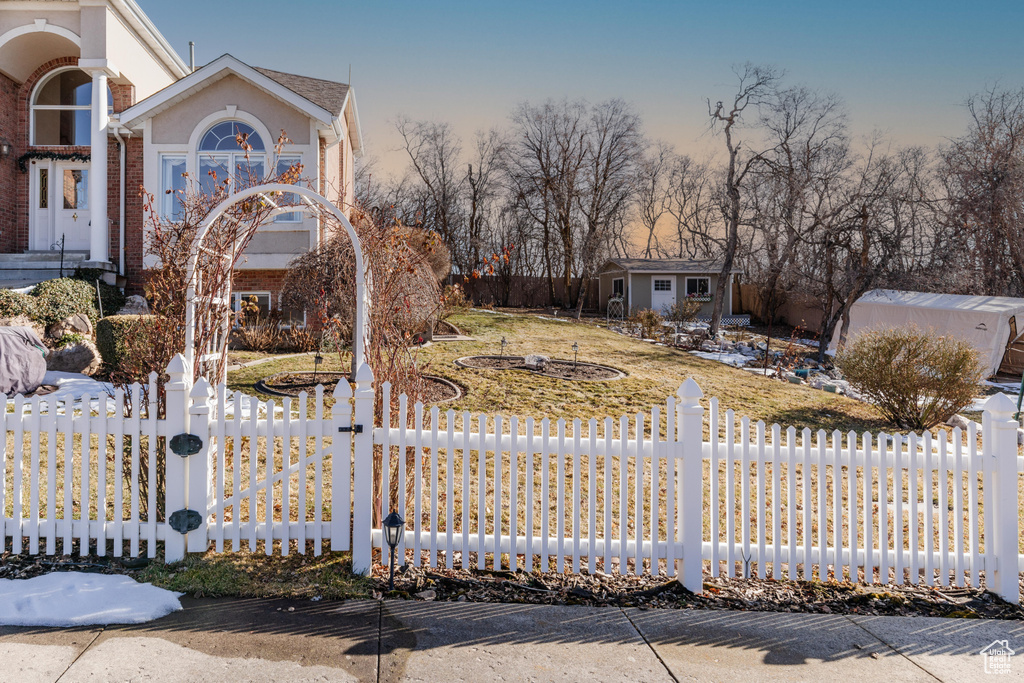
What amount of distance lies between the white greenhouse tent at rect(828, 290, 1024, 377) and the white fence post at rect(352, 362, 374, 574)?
15.0 m

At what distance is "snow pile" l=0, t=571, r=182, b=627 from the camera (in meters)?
3.24

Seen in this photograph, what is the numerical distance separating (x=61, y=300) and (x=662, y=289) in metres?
25.2

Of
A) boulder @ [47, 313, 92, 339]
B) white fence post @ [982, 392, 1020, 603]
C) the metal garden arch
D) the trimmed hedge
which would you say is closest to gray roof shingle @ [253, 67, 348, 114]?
boulder @ [47, 313, 92, 339]

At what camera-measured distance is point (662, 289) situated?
30938mm

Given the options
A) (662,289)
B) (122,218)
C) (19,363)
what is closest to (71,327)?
(19,363)

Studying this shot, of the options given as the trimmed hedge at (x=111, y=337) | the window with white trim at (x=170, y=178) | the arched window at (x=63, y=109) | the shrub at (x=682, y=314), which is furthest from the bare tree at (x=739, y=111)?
the arched window at (x=63, y=109)

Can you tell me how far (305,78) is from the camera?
16.7 m

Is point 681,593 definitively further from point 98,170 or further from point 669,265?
point 669,265

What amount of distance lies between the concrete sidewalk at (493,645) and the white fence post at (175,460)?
1.66ft

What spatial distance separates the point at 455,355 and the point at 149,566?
28.1 ft

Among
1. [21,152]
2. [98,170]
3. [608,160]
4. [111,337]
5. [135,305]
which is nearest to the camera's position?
[111,337]

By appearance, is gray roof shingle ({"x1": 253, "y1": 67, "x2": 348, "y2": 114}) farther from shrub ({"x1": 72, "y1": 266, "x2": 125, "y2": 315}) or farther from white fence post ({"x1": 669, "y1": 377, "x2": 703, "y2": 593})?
white fence post ({"x1": 669, "y1": 377, "x2": 703, "y2": 593})

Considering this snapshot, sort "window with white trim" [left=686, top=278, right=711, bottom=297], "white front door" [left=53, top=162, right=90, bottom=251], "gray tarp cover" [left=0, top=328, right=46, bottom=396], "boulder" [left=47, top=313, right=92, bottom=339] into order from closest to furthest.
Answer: "gray tarp cover" [left=0, top=328, right=46, bottom=396], "boulder" [left=47, top=313, right=92, bottom=339], "white front door" [left=53, top=162, right=90, bottom=251], "window with white trim" [left=686, top=278, right=711, bottom=297]

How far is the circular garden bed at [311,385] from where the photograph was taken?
8578mm
